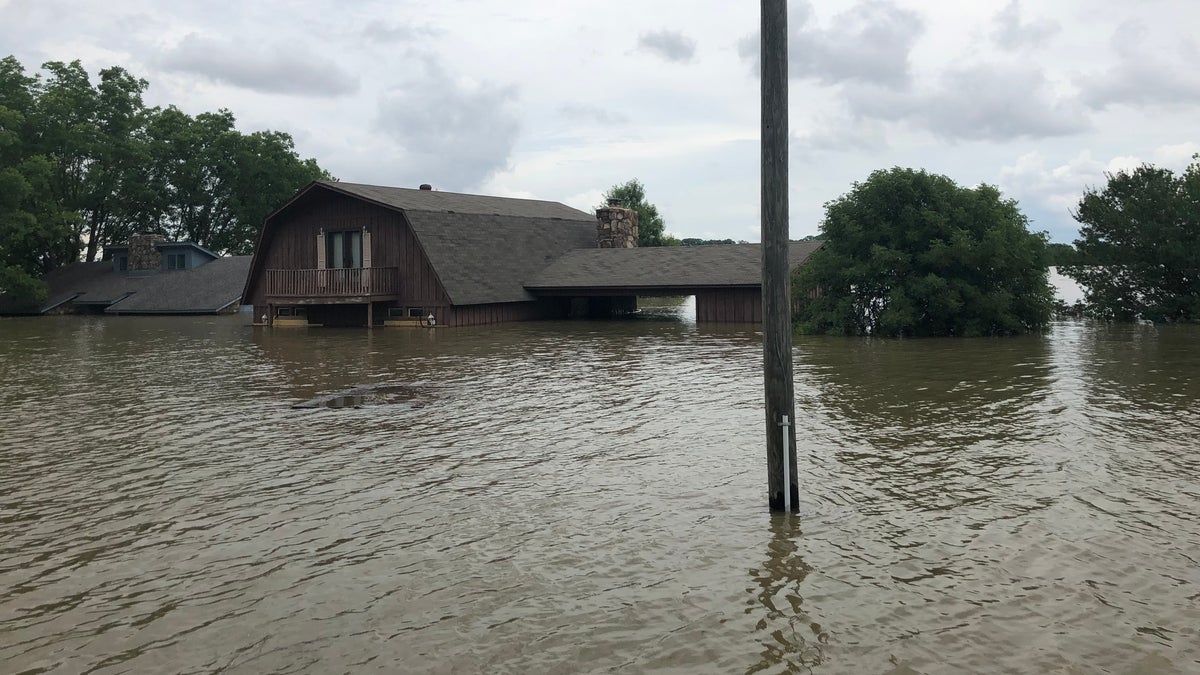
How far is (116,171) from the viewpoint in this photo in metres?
58.4

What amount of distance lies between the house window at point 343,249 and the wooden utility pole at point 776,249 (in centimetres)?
2973

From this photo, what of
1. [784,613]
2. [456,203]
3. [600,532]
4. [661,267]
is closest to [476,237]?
[456,203]

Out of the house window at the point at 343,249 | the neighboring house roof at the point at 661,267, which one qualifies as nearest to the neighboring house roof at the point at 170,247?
the house window at the point at 343,249

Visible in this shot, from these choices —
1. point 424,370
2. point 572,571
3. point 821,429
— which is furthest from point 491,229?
point 572,571

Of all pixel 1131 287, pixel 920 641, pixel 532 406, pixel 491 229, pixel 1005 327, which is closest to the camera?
pixel 920 641

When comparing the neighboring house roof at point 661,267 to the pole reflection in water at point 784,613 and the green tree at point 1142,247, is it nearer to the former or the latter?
the green tree at point 1142,247

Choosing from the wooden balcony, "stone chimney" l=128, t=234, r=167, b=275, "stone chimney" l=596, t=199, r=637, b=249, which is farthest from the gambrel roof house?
"stone chimney" l=128, t=234, r=167, b=275

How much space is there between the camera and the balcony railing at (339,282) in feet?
112

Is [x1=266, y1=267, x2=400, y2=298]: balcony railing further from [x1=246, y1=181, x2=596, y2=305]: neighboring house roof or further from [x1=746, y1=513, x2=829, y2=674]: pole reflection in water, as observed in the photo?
[x1=746, y1=513, x2=829, y2=674]: pole reflection in water

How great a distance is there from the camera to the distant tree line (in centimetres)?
5209

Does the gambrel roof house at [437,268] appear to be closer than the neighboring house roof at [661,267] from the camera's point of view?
Yes

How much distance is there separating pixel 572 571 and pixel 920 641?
2.30 metres

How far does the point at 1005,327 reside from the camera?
25844mm

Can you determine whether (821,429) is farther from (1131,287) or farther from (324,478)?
(1131,287)
